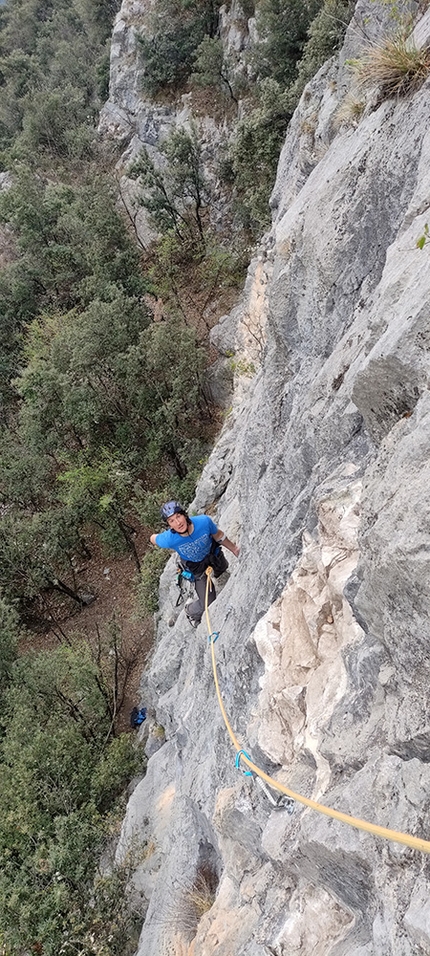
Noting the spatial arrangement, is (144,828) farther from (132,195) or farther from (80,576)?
(132,195)

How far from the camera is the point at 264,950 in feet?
13.4

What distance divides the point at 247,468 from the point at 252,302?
25.8ft

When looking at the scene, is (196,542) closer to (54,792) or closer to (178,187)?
(54,792)

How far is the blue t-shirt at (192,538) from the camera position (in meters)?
6.78

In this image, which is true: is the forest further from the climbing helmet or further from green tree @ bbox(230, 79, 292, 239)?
the climbing helmet

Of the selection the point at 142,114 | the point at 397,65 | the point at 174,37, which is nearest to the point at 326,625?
the point at 397,65

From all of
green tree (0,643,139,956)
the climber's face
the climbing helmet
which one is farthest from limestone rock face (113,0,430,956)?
green tree (0,643,139,956)

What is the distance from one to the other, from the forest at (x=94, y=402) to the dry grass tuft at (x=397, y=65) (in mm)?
3726

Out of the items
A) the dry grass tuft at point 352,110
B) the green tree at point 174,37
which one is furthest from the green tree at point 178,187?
the dry grass tuft at point 352,110

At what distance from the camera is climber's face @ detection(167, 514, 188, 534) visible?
6.23 meters

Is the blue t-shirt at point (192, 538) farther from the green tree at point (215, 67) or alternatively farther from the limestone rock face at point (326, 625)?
the green tree at point (215, 67)

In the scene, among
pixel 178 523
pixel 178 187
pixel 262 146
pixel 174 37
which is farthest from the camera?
pixel 174 37

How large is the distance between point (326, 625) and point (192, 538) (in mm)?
2709

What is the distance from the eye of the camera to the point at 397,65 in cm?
550
